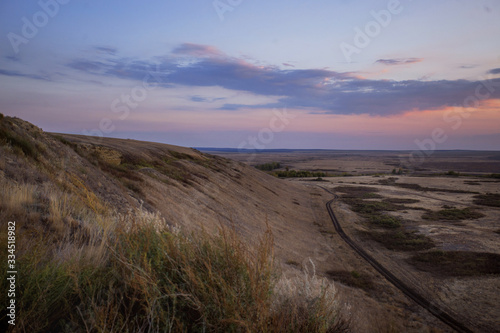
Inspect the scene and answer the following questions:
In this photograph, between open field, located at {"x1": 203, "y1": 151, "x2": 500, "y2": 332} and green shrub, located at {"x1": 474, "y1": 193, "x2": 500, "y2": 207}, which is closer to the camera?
open field, located at {"x1": 203, "y1": 151, "x2": 500, "y2": 332}

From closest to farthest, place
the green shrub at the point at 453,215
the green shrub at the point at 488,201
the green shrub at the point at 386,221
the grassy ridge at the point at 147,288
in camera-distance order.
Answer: the grassy ridge at the point at 147,288
the green shrub at the point at 386,221
the green shrub at the point at 453,215
the green shrub at the point at 488,201

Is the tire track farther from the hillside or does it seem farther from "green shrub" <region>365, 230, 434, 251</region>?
"green shrub" <region>365, 230, 434, 251</region>

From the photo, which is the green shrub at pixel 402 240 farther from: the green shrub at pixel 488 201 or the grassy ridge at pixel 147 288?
the green shrub at pixel 488 201

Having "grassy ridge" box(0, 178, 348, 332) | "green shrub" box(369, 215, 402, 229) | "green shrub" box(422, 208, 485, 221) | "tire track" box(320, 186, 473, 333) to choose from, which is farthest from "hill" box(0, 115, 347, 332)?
"green shrub" box(422, 208, 485, 221)

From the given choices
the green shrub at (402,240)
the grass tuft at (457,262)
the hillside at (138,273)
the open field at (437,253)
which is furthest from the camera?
the green shrub at (402,240)

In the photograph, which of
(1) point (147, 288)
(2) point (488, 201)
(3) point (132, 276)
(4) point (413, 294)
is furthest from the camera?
(2) point (488, 201)

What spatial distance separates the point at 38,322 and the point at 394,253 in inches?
735

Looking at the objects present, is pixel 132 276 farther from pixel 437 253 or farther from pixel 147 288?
pixel 437 253

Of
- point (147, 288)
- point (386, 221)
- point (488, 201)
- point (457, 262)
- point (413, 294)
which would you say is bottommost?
point (386, 221)

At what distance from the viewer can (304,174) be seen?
3105 inches

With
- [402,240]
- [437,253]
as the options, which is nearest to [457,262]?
[437,253]

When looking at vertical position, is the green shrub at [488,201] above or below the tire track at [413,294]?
above

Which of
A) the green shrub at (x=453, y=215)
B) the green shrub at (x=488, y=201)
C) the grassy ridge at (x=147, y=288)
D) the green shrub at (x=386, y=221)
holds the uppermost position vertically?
the grassy ridge at (x=147, y=288)

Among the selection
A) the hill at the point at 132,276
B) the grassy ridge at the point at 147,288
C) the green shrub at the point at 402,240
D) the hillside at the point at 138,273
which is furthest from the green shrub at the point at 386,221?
the grassy ridge at the point at 147,288
